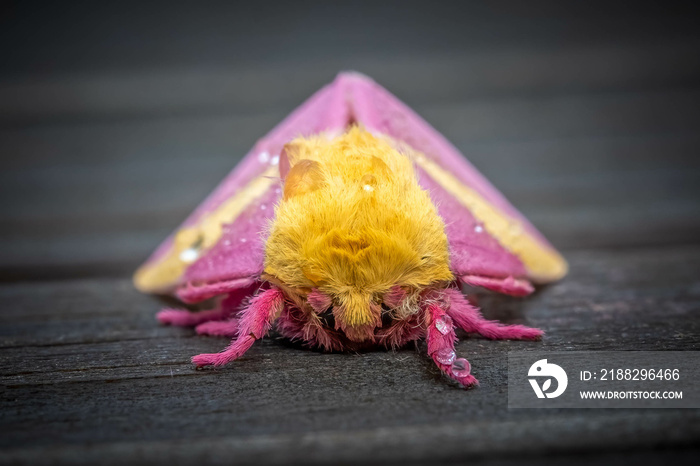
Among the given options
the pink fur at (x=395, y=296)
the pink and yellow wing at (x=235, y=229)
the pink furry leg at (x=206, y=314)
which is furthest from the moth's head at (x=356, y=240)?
the pink furry leg at (x=206, y=314)

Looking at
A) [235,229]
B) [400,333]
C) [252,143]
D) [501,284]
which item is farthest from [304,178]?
[252,143]

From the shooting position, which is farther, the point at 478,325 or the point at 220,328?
the point at 220,328

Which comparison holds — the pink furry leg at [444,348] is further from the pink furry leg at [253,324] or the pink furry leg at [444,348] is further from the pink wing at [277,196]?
the pink furry leg at [253,324]

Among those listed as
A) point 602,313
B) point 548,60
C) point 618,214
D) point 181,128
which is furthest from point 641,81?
point 602,313
